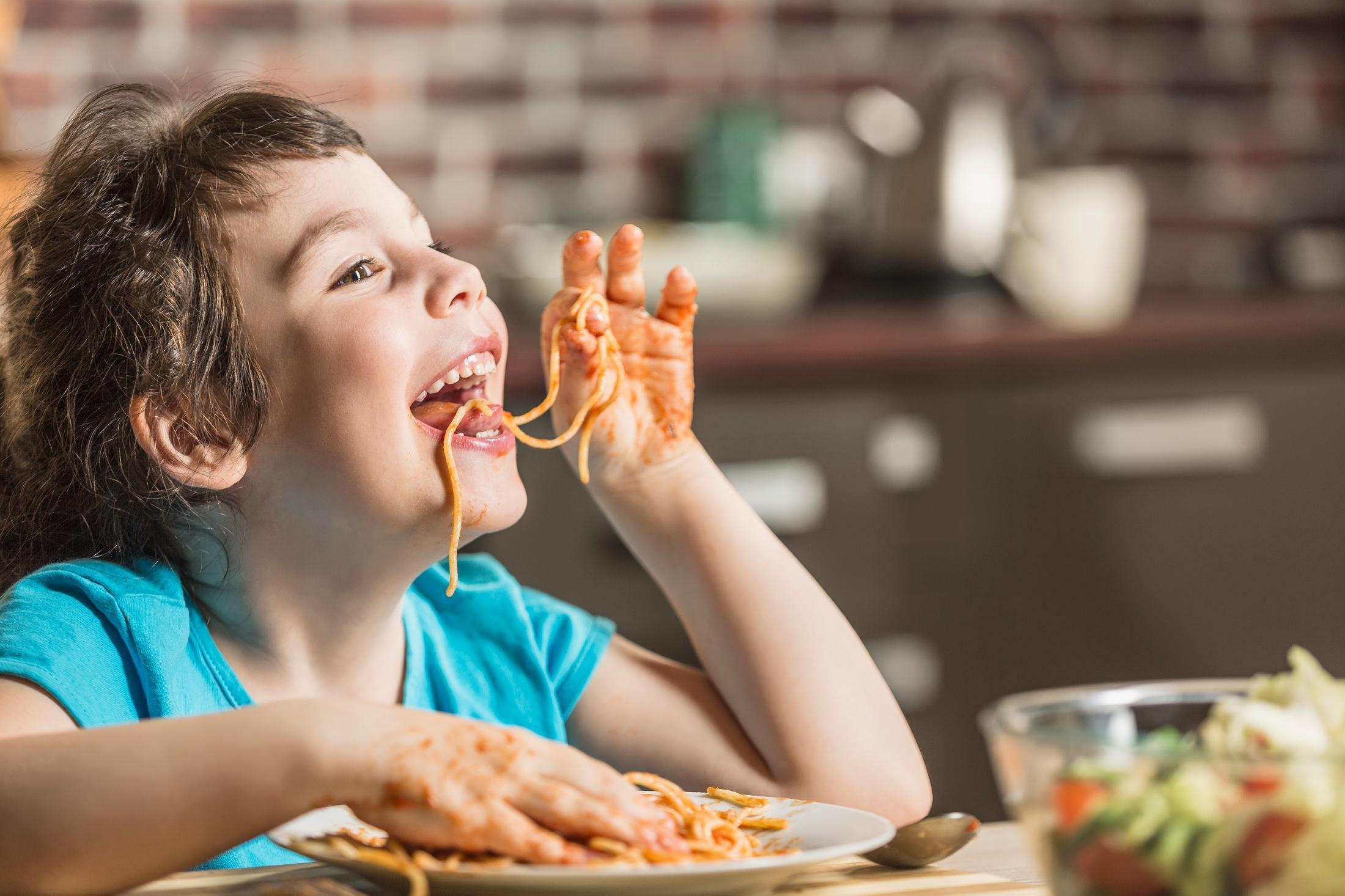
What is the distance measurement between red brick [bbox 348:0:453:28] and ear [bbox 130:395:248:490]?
180 cm

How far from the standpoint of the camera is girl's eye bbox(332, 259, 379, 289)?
1.04 meters

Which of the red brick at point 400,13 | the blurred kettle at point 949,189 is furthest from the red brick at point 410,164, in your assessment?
the blurred kettle at point 949,189

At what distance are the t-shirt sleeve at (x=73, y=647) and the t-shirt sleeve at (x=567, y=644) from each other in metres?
0.33

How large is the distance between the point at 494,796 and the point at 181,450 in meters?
0.47

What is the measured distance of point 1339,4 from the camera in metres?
3.17

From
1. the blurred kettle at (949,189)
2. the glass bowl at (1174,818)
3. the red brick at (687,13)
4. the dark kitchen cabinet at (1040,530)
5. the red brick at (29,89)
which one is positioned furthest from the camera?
the red brick at (687,13)

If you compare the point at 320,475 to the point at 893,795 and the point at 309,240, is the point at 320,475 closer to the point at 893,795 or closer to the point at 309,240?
the point at 309,240

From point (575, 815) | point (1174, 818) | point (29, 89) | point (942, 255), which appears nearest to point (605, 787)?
point (575, 815)

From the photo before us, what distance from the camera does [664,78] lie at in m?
2.85

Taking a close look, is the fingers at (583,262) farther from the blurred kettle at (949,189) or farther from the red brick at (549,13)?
the red brick at (549,13)

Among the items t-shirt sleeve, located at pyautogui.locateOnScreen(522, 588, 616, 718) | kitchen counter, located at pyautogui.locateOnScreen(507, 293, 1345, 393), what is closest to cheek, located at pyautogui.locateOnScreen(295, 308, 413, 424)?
t-shirt sleeve, located at pyautogui.locateOnScreen(522, 588, 616, 718)

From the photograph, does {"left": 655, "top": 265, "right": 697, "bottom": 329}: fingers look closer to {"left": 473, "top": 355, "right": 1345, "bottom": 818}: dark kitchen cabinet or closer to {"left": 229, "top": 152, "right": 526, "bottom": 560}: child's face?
{"left": 229, "top": 152, "right": 526, "bottom": 560}: child's face

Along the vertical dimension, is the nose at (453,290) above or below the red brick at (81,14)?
below

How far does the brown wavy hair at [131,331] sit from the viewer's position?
103cm
